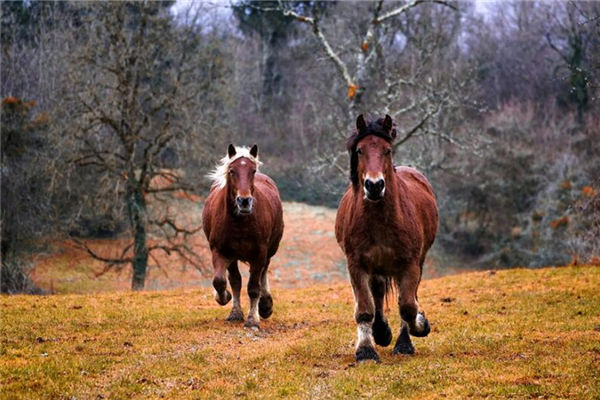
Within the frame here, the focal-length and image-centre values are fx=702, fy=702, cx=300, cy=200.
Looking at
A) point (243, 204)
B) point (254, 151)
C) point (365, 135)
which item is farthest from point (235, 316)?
point (365, 135)

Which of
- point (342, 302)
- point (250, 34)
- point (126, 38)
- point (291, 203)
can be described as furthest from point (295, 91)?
point (342, 302)

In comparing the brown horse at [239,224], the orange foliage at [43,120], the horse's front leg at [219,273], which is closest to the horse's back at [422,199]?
the brown horse at [239,224]

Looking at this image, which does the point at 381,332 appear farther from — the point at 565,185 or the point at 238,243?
the point at 565,185

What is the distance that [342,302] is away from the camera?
16.4m

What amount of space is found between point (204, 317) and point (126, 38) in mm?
14811

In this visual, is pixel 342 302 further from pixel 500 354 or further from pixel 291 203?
pixel 291 203

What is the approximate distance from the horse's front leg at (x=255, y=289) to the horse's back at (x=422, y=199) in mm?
3131

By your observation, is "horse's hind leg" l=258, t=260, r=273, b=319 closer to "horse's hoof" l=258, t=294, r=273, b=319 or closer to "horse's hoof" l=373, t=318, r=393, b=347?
"horse's hoof" l=258, t=294, r=273, b=319

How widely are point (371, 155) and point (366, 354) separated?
8.15ft

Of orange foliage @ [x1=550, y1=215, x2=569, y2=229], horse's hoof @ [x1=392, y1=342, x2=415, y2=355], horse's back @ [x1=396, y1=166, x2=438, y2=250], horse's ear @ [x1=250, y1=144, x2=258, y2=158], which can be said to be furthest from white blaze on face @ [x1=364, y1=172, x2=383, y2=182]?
orange foliage @ [x1=550, y1=215, x2=569, y2=229]

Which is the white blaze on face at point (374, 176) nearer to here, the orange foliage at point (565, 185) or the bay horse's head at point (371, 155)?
the bay horse's head at point (371, 155)

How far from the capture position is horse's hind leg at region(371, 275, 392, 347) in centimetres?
945

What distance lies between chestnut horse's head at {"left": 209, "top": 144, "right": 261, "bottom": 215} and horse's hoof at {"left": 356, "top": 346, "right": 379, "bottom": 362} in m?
3.57

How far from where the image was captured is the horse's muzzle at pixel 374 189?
786cm
